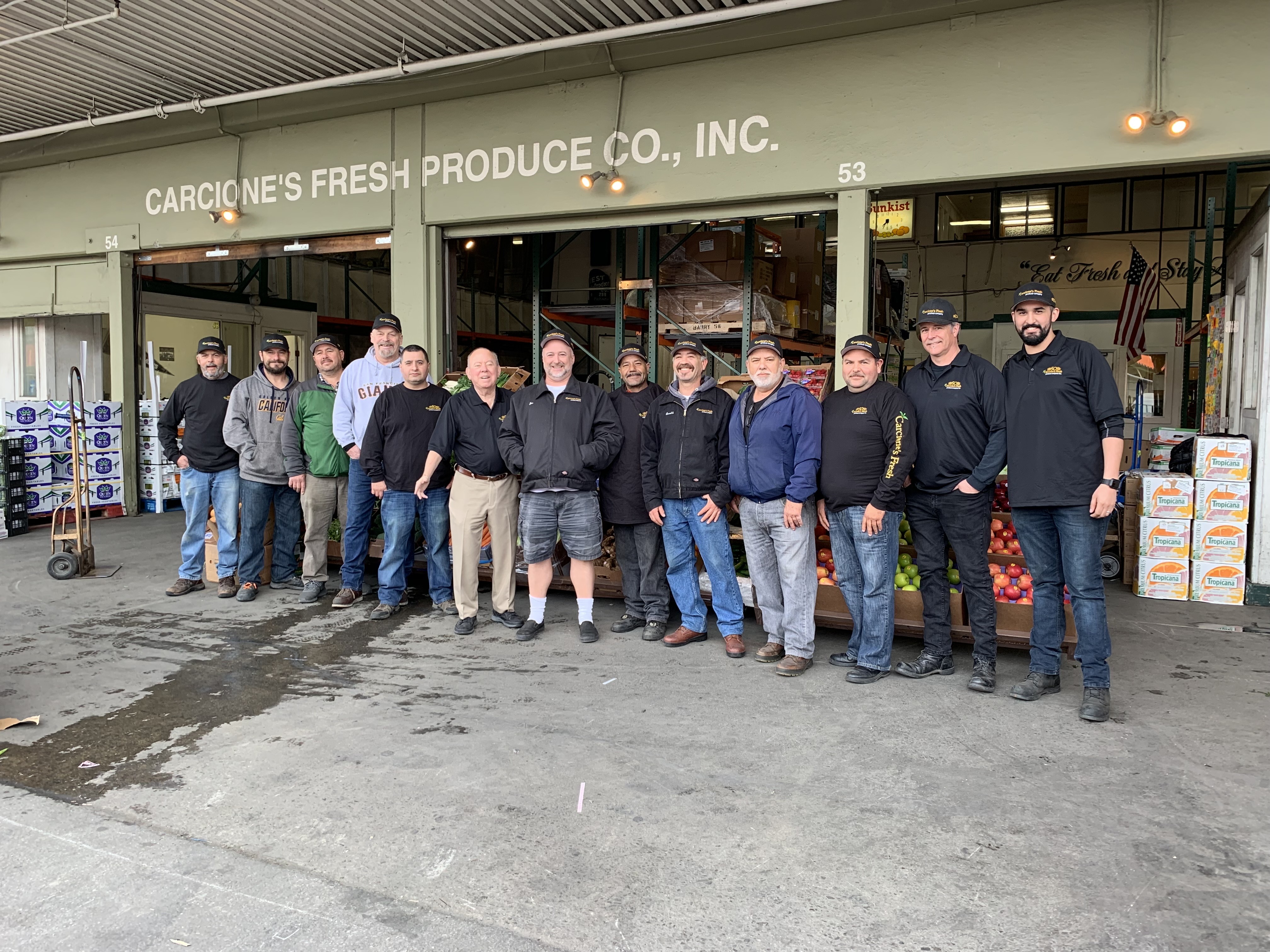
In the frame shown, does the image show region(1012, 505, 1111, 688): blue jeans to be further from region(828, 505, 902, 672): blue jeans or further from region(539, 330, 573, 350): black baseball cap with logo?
region(539, 330, 573, 350): black baseball cap with logo

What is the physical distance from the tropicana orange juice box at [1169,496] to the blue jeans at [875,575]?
3.23 metres

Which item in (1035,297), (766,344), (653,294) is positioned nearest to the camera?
(1035,297)

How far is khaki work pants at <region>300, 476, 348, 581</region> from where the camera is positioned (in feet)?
23.1

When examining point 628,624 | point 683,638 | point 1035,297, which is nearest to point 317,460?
point 628,624

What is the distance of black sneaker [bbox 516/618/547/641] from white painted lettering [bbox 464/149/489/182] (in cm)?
445

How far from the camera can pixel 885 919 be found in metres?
2.74

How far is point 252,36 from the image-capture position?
24.5 feet

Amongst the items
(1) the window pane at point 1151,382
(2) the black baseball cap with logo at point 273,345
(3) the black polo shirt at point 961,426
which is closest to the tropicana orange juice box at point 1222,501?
(3) the black polo shirt at point 961,426

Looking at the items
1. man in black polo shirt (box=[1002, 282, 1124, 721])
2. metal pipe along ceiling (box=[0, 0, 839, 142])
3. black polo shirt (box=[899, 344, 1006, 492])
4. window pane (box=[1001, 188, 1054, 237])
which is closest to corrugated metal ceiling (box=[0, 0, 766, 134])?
metal pipe along ceiling (box=[0, 0, 839, 142])

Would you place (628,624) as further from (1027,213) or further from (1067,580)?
(1027,213)

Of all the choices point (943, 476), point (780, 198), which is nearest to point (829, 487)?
point (943, 476)

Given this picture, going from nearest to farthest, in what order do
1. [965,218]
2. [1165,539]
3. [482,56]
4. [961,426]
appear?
1. [961,426]
2. [1165,539]
3. [482,56]
4. [965,218]

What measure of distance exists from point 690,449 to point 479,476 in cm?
149

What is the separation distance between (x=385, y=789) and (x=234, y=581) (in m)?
4.23
